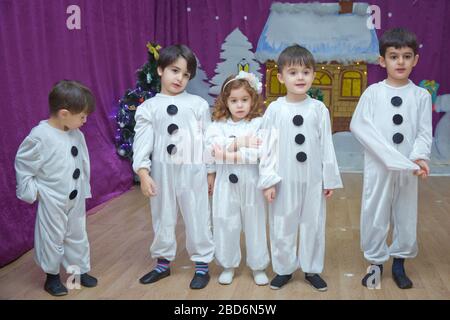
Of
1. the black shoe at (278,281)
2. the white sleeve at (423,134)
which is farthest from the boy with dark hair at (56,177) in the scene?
the white sleeve at (423,134)

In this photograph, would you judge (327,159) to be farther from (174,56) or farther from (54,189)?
(54,189)

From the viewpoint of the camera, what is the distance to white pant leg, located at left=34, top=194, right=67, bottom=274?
224cm

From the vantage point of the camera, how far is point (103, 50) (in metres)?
4.36

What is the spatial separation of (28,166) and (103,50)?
7.79 feet

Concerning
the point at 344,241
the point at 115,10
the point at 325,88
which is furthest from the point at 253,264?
the point at 325,88

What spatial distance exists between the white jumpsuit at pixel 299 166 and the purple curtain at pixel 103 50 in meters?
1.48

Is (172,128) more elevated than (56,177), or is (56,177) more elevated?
(172,128)

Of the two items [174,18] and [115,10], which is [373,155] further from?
[174,18]

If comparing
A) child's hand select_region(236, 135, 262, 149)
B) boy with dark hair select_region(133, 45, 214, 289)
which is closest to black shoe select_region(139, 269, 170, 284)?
boy with dark hair select_region(133, 45, 214, 289)

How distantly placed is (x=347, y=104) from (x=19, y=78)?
12.7 ft

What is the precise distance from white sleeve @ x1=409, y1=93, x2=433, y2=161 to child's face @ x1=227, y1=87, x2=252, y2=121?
30.8 inches

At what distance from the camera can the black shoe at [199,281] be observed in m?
2.37

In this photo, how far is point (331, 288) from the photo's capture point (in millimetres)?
2381

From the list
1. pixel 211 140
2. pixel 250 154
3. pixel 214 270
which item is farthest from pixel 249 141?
pixel 214 270
